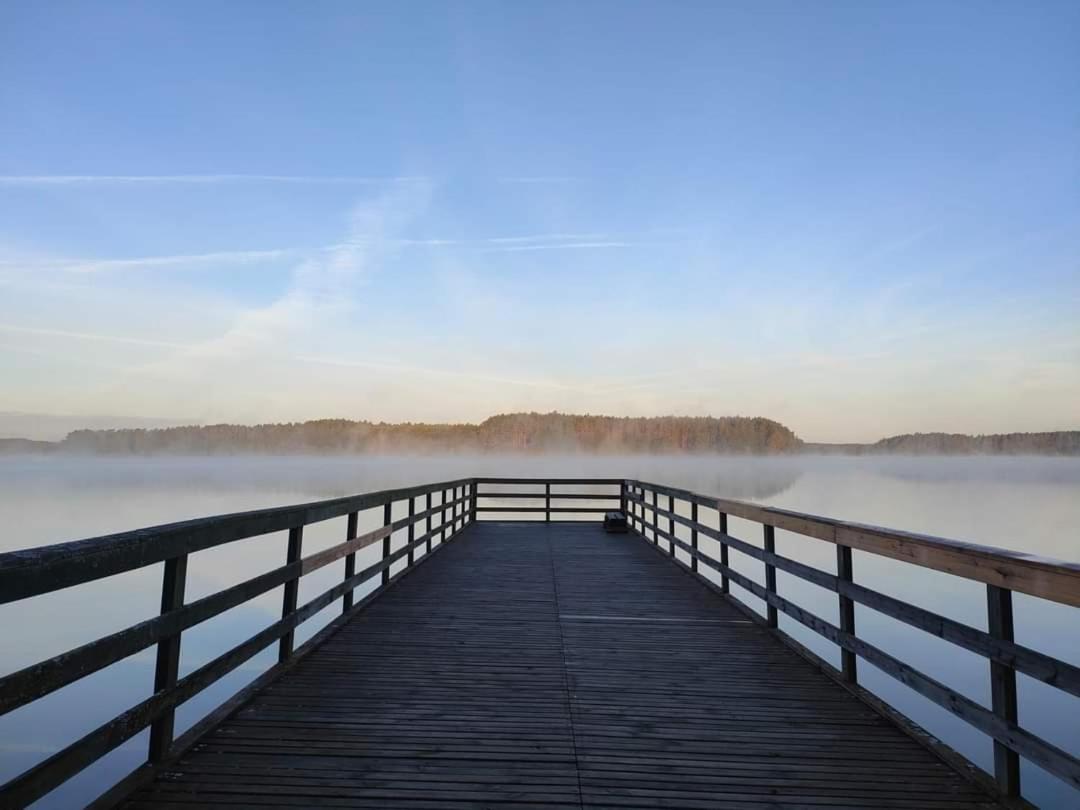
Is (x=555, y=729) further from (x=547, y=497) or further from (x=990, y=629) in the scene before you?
(x=547, y=497)

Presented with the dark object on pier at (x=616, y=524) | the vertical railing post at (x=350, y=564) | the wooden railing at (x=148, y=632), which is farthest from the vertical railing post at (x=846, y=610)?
the dark object on pier at (x=616, y=524)

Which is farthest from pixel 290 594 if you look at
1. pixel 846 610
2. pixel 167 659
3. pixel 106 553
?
pixel 846 610

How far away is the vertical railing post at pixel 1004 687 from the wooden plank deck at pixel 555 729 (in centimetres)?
17

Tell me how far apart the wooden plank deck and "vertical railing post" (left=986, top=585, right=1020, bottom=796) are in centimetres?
17

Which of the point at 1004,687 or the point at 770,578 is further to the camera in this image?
the point at 770,578

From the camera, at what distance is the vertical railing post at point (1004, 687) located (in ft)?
7.55

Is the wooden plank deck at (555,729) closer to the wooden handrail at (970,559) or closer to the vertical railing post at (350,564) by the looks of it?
the vertical railing post at (350,564)

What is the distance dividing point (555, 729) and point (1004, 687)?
2122 millimetres

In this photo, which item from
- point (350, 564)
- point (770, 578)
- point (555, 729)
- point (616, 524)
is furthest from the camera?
point (616, 524)

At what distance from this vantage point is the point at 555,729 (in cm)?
306

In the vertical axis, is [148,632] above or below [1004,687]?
above

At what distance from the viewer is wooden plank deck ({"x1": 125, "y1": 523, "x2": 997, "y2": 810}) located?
2.42 meters

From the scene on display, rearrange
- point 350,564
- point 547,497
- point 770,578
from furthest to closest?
point 547,497 < point 350,564 < point 770,578

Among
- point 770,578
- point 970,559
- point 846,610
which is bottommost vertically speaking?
point 770,578
